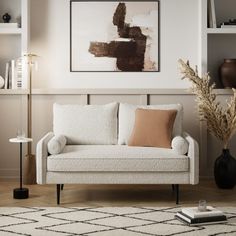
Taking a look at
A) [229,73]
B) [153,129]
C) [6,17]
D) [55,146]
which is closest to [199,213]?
[153,129]

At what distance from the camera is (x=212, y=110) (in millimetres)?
5336

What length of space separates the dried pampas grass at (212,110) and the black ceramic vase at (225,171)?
11 centimetres

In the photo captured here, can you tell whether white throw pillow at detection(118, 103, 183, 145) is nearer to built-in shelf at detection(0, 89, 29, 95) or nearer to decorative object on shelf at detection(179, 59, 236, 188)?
decorative object on shelf at detection(179, 59, 236, 188)

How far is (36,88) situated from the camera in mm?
5984

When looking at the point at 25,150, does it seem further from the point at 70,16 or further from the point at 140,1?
the point at 140,1

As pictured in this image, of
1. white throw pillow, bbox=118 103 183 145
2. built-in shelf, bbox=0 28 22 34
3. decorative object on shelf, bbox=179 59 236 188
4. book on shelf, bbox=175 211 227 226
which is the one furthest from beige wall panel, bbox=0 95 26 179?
book on shelf, bbox=175 211 227 226

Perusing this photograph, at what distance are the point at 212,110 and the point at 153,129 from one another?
0.72m

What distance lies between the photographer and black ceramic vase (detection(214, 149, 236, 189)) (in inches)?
212

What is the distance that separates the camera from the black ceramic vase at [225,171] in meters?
5.38

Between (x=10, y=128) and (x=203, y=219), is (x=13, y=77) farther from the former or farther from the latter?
(x=203, y=219)

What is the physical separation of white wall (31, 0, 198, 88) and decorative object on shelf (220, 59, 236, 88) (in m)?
0.37

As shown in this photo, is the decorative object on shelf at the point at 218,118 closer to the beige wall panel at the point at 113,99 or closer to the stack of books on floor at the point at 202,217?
the beige wall panel at the point at 113,99

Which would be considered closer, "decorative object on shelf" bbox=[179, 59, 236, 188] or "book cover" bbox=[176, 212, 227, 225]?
"book cover" bbox=[176, 212, 227, 225]

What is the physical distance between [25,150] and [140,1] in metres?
2.02
